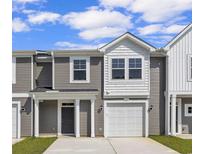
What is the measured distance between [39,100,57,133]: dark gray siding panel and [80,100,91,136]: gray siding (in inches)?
73.1

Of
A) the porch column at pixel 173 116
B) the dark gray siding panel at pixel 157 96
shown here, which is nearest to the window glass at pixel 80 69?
the dark gray siding panel at pixel 157 96

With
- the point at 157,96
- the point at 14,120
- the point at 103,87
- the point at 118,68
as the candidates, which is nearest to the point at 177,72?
the point at 157,96

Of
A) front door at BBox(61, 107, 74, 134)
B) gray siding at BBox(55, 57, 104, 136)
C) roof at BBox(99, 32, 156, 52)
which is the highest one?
roof at BBox(99, 32, 156, 52)

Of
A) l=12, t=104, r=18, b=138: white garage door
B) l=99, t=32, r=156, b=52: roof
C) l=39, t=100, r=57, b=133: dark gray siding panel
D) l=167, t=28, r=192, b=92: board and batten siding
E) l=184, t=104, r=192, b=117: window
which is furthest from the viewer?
l=184, t=104, r=192, b=117: window

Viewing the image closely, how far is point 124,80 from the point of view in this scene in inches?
691

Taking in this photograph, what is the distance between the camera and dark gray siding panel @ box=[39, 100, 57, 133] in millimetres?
18094

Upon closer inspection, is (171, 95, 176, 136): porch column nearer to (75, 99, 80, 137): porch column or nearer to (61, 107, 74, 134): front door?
(75, 99, 80, 137): porch column

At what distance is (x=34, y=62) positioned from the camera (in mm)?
17828

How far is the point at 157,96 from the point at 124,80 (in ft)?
7.86

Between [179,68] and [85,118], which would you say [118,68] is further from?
[179,68]

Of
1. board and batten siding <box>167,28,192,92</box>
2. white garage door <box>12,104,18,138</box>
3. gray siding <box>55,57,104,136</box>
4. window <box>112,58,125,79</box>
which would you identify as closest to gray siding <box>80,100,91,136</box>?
gray siding <box>55,57,104,136</box>
